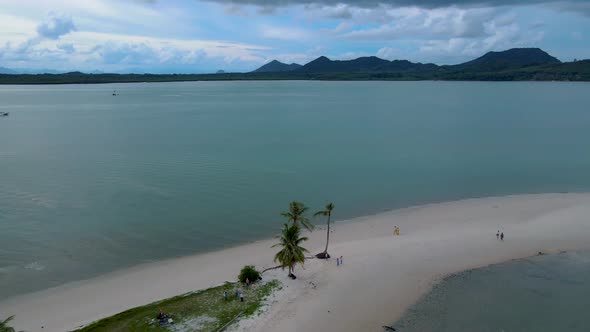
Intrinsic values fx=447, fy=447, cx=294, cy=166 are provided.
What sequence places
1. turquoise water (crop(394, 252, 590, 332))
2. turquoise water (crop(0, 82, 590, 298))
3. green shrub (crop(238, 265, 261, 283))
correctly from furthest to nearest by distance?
turquoise water (crop(0, 82, 590, 298)) → green shrub (crop(238, 265, 261, 283)) → turquoise water (crop(394, 252, 590, 332))

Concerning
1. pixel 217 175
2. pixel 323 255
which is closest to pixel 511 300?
pixel 323 255

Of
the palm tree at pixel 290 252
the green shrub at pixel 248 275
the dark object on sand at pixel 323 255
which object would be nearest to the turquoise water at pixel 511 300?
the palm tree at pixel 290 252

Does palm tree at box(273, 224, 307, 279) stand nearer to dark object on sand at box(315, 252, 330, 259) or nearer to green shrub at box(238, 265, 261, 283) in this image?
green shrub at box(238, 265, 261, 283)

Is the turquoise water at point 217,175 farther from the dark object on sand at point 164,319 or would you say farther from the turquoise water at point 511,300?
the turquoise water at point 511,300

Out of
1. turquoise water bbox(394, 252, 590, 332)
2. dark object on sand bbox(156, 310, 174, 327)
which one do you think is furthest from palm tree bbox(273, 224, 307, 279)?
dark object on sand bbox(156, 310, 174, 327)

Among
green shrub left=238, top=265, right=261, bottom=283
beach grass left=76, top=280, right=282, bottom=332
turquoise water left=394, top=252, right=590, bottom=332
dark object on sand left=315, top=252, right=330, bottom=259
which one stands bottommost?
turquoise water left=394, top=252, right=590, bottom=332
